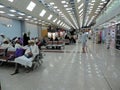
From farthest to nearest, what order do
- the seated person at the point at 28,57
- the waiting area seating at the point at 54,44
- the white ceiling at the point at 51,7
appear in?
the waiting area seating at the point at 54,44
the white ceiling at the point at 51,7
the seated person at the point at 28,57

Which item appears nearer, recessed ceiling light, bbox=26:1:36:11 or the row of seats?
recessed ceiling light, bbox=26:1:36:11

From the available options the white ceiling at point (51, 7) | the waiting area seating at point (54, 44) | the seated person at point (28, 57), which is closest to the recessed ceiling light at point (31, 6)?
the white ceiling at point (51, 7)

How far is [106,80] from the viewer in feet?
15.8

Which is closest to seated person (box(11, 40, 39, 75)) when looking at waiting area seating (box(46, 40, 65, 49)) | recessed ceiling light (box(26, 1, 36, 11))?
recessed ceiling light (box(26, 1, 36, 11))

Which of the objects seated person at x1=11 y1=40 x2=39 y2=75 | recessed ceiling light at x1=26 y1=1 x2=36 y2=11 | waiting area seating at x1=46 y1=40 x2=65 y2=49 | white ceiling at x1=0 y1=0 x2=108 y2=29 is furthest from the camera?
waiting area seating at x1=46 y1=40 x2=65 y2=49

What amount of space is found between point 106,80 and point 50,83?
1723 millimetres

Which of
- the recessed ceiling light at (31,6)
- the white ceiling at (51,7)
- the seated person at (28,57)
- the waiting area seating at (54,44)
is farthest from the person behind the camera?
the waiting area seating at (54,44)

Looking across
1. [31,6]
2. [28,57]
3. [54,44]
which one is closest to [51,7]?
[31,6]

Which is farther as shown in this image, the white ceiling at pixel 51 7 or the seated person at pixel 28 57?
the white ceiling at pixel 51 7

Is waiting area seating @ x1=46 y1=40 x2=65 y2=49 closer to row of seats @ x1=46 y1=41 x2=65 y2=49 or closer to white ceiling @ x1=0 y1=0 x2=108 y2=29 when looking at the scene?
row of seats @ x1=46 y1=41 x2=65 y2=49

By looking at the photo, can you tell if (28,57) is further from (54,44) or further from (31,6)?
(54,44)

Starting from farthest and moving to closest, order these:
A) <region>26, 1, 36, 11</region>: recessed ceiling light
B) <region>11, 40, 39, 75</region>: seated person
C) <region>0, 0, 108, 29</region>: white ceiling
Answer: <region>26, 1, 36, 11</region>: recessed ceiling light
<region>0, 0, 108, 29</region>: white ceiling
<region>11, 40, 39, 75</region>: seated person

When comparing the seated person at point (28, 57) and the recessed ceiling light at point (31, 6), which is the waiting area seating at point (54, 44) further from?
the seated person at point (28, 57)

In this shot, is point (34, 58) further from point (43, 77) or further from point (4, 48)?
point (4, 48)
